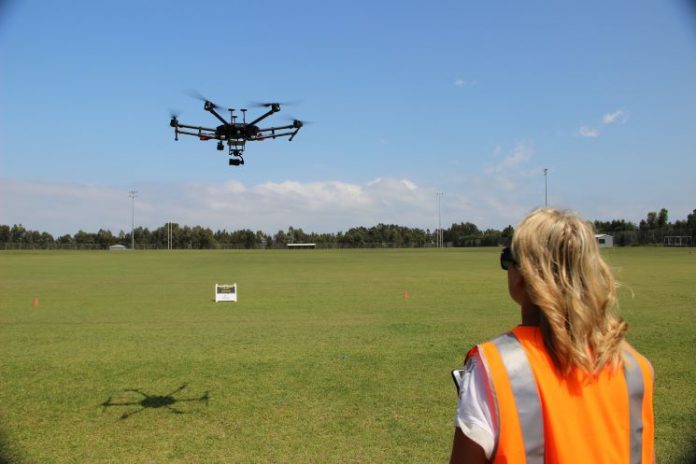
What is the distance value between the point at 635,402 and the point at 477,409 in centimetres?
51

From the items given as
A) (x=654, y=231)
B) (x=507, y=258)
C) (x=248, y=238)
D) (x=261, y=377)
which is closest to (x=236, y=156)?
(x=261, y=377)

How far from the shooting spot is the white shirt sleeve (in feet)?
5.08

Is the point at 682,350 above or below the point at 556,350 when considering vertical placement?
below

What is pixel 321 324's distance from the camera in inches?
532

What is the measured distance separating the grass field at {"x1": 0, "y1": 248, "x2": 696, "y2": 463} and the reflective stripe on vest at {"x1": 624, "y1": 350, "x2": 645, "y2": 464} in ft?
1.64

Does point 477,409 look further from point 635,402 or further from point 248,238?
point 248,238

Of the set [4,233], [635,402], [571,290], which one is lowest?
[635,402]

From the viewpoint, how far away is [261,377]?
840cm

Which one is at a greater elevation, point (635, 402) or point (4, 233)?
point (4, 233)

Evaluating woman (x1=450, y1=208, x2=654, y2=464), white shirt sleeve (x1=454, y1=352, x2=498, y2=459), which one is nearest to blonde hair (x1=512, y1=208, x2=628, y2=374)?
woman (x1=450, y1=208, x2=654, y2=464)

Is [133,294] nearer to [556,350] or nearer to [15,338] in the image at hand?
[15,338]

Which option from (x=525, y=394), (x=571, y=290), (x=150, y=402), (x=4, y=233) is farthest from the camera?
(x=4, y=233)

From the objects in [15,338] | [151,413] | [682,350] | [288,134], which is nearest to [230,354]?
[151,413]

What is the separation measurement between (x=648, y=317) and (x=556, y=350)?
47.5ft
